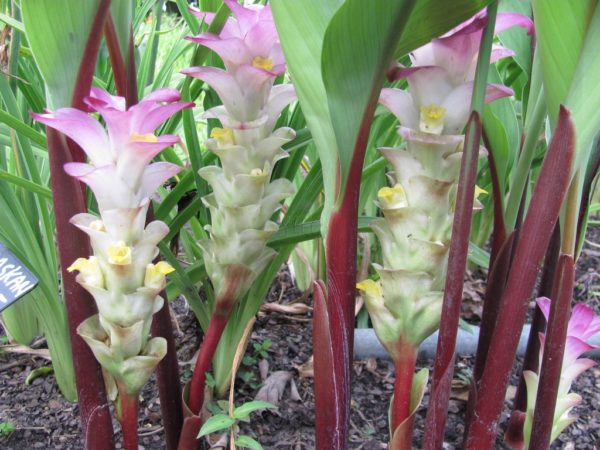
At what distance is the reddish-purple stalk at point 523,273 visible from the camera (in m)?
0.46

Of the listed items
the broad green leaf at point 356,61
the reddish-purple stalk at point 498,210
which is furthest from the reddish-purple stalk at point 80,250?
the reddish-purple stalk at point 498,210

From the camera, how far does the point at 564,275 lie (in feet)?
1.69

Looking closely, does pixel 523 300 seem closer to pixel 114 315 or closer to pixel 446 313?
pixel 446 313

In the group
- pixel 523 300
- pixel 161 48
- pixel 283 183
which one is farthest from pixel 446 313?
pixel 161 48

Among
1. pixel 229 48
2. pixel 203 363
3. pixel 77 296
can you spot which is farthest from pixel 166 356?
pixel 229 48

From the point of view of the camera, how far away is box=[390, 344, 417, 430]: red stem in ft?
1.81

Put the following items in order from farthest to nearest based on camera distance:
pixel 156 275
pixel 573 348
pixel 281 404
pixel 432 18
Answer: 1. pixel 281 404
2. pixel 573 348
3. pixel 156 275
4. pixel 432 18

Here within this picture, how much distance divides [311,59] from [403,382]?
0.32 metres

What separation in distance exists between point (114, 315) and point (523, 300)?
37 centimetres

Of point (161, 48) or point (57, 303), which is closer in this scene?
point (57, 303)

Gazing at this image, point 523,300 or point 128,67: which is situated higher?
point 128,67

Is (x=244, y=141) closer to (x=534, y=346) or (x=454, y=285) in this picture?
(x=454, y=285)

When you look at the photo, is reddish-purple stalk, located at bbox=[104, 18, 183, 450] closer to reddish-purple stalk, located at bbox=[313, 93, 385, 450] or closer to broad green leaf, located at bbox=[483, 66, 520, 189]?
reddish-purple stalk, located at bbox=[313, 93, 385, 450]

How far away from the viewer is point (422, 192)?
51 cm
